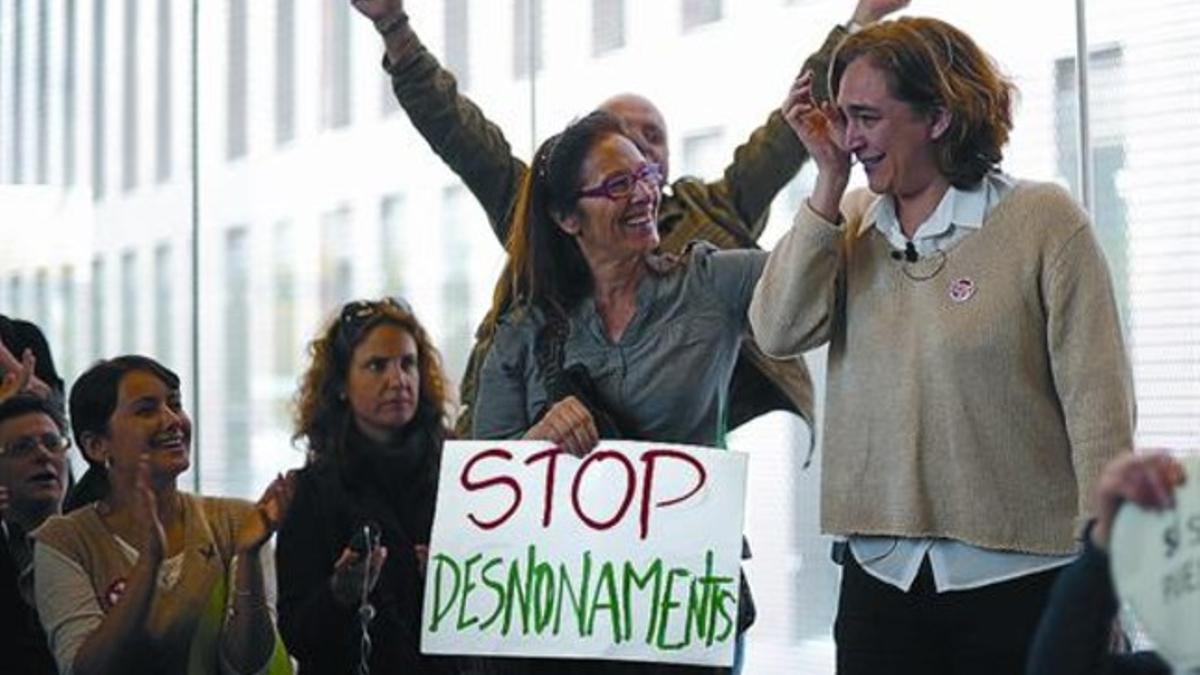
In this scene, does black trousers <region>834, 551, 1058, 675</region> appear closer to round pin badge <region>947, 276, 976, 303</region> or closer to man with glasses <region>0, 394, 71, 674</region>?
round pin badge <region>947, 276, 976, 303</region>

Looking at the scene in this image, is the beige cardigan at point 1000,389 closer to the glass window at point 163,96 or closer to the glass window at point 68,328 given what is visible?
the glass window at point 163,96

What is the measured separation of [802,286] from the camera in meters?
2.67

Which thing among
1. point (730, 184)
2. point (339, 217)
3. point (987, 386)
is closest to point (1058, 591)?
point (987, 386)

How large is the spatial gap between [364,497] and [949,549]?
1273 mm

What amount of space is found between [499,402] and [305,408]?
0.78 metres

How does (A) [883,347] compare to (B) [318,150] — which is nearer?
(A) [883,347]

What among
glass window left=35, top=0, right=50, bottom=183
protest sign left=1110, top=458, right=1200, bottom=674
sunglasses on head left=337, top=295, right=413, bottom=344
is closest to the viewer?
protest sign left=1110, top=458, right=1200, bottom=674

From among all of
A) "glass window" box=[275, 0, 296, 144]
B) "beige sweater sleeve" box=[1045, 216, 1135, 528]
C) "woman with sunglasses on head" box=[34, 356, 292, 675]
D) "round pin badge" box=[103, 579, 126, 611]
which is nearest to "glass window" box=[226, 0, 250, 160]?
"glass window" box=[275, 0, 296, 144]

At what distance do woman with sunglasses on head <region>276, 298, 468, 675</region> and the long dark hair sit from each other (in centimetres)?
61

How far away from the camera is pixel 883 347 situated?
2615 mm

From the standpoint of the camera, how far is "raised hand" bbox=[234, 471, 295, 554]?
351 centimetres

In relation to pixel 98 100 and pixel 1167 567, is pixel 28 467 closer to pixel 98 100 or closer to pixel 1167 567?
pixel 98 100

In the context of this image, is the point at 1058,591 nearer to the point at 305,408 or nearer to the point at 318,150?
the point at 305,408

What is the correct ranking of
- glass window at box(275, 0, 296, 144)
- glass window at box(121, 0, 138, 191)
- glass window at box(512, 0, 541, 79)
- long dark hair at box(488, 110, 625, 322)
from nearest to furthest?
long dark hair at box(488, 110, 625, 322), glass window at box(512, 0, 541, 79), glass window at box(275, 0, 296, 144), glass window at box(121, 0, 138, 191)
